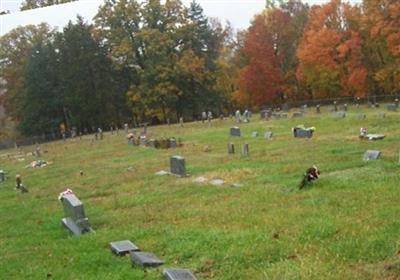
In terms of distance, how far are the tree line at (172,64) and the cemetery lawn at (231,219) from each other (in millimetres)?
29945

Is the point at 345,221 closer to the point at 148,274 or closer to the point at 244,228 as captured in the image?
the point at 244,228

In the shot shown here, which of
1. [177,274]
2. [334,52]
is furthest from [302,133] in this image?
[334,52]

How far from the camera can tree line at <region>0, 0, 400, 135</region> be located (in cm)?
5022

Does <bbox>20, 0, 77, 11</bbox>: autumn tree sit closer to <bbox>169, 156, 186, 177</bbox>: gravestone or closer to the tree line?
<bbox>169, 156, 186, 177</bbox>: gravestone

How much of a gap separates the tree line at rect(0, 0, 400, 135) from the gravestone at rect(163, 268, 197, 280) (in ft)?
144

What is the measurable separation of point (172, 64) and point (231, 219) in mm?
42301

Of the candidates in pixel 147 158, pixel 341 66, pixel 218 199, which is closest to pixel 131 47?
pixel 341 66

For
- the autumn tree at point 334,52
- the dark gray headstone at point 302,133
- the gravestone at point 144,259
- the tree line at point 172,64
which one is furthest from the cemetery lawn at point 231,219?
the tree line at point 172,64

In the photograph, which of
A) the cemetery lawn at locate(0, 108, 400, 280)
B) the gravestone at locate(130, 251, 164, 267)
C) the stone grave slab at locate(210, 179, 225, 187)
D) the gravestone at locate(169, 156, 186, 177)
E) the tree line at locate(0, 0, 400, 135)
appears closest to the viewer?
the cemetery lawn at locate(0, 108, 400, 280)

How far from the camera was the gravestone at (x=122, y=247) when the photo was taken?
905 centimetres

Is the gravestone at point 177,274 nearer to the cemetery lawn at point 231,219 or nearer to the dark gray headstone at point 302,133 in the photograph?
the cemetery lawn at point 231,219

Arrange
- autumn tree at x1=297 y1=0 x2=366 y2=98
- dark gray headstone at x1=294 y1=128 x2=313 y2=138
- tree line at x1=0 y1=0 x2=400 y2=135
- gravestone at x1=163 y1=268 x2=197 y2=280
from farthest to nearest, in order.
→ tree line at x1=0 y1=0 x2=400 y2=135
autumn tree at x1=297 y1=0 x2=366 y2=98
dark gray headstone at x1=294 y1=128 x2=313 y2=138
gravestone at x1=163 y1=268 x2=197 y2=280

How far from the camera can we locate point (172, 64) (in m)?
51.9

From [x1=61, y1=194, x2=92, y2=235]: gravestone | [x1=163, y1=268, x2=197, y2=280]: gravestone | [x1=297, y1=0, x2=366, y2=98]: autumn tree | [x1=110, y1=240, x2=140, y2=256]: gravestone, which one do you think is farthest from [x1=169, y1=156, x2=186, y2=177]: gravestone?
[x1=297, y1=0, x2=366, y2=98]: autumn tree
